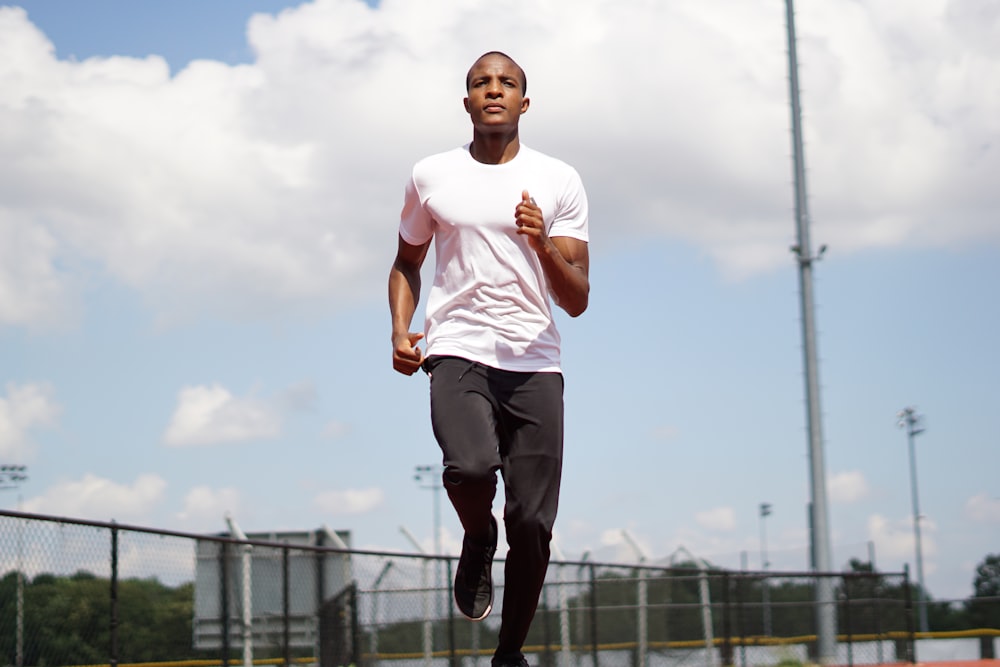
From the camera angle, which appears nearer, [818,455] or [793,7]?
[818,455]

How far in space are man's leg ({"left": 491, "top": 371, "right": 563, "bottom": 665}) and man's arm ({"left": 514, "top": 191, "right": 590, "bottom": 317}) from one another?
254mm

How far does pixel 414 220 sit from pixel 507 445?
81 cm

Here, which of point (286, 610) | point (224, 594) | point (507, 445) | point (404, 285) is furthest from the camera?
point (286, 610)

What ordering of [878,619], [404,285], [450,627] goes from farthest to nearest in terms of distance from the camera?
1. [878,619]
2. [450,627]
3. [404,285]

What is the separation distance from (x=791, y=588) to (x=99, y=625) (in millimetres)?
11833

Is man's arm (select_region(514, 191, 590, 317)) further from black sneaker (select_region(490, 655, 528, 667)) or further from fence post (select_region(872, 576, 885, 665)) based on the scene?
fence post (select_region(872, 576, 885, 665))

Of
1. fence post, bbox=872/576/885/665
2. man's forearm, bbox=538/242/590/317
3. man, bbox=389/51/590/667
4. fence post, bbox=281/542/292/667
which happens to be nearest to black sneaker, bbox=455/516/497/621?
man, bbox=389/51/590/667

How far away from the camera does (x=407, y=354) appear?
401 centimetres

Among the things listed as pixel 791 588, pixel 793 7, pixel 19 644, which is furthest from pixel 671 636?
pixel 19 644

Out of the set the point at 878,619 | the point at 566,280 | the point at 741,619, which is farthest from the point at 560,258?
the point at 878,619

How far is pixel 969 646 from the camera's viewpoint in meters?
21.2

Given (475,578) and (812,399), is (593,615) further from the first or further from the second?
(475,578)

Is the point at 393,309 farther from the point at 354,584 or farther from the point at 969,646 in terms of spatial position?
the point at 969,646

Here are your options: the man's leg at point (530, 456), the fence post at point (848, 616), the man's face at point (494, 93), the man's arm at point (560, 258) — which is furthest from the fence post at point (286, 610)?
the fence post at point (848, 616)
